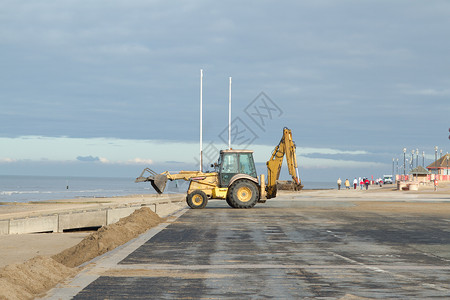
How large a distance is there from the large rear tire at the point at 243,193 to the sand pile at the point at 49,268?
1506 cm

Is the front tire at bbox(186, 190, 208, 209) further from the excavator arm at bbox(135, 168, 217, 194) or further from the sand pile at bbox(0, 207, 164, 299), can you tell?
the sand pile at bbox(0, 207, 164, 299)

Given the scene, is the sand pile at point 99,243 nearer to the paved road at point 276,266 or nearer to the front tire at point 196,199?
the paved road at point 276,266

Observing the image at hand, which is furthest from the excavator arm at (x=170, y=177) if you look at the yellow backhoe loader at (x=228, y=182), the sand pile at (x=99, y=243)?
A: the sand pile at (x=99, y=243)

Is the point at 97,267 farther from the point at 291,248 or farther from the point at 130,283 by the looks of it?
the point at 291,248

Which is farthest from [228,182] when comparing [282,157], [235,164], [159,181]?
[282,157]

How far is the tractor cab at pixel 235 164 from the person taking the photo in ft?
111

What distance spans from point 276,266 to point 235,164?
22153 mm

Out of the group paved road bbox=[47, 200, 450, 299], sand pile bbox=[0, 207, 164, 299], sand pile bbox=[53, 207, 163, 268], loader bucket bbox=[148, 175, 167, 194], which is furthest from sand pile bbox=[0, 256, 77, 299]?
loader bucket bbox=[148, 175, 167, 194]

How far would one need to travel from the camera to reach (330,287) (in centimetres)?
952

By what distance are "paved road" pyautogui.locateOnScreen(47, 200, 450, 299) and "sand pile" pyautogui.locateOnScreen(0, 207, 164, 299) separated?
0.52m

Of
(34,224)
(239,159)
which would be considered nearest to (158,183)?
(239,159)

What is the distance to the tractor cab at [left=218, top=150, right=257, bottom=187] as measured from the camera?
111ft

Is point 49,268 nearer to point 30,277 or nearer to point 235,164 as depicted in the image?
point 30,277

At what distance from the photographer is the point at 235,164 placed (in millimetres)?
33969
